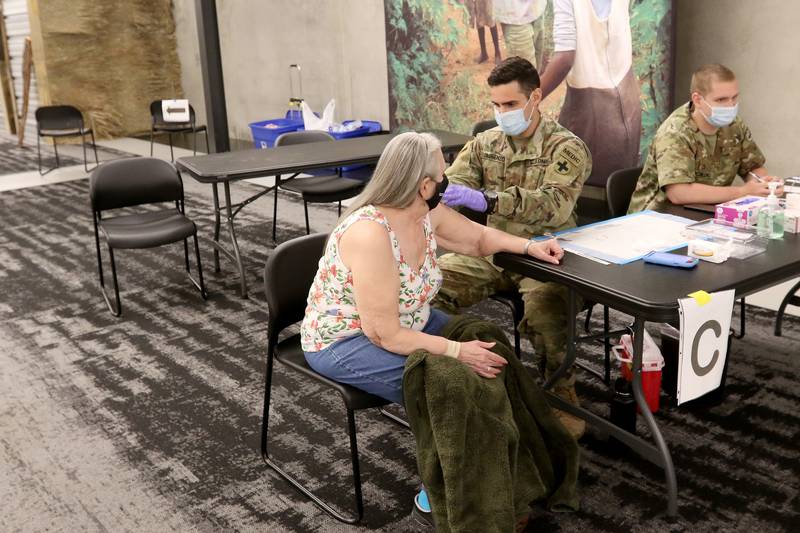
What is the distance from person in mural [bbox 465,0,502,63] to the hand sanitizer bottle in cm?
353

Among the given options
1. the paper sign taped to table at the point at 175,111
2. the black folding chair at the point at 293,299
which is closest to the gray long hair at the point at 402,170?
the black folding chair at the point at 293,299

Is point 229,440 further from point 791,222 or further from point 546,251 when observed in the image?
point 791,222

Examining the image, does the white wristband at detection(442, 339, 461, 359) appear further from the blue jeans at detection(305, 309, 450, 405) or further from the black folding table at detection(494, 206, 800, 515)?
the black folding table at detection(494, 206, 800, 515)

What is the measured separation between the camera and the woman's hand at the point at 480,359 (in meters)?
2.07

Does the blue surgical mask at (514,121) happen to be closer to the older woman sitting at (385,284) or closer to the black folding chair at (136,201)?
the older woman sitting at (385,284)

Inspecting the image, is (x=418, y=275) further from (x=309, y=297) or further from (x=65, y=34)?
(x=65, y=34)

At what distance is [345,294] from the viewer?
2.16 m

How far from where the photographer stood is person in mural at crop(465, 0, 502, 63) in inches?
223

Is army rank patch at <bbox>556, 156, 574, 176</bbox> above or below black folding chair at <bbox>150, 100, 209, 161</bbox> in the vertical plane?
above

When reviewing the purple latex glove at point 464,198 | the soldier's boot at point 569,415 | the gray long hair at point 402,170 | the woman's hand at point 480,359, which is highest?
the gray long hair at point 402,170

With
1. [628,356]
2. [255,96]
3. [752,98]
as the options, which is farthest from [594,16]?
[255,96]

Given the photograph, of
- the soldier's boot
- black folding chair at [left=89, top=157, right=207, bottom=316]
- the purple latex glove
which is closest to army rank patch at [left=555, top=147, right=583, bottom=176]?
the purple latex glove

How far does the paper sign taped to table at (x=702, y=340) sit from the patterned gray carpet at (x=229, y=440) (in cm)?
44

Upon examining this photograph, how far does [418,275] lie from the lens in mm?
2236
